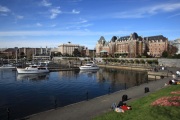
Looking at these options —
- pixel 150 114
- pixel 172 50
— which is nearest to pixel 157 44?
pixel 172 50

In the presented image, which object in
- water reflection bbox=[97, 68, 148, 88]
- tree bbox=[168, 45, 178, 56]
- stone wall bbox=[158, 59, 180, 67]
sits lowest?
water reflection bbox=[97, 68, 148, 88]

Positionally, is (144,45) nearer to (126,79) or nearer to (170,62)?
(170,62)

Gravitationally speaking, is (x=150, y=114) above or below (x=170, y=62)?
below

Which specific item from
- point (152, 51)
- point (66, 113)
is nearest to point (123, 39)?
point (152, 51)

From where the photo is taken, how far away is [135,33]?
569ft

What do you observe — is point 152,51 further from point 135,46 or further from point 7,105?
point 7,105

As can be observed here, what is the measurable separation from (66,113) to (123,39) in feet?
565

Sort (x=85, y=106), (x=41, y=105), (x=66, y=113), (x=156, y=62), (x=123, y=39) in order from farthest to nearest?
(x=123, y=39), (x=156, y=62), (x=41, y=105), (x=85, y=106), (x=66, y=113)

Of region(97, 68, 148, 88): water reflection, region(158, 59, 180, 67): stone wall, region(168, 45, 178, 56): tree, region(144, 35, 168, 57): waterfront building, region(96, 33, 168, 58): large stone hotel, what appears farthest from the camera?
region(96, 33, 168, 58): large stone hotel

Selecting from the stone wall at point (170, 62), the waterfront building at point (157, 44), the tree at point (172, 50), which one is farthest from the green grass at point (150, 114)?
the waterfront building at point (157, 44)

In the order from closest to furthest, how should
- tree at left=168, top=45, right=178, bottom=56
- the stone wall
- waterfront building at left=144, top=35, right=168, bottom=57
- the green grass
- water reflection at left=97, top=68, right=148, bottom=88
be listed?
the green grass
water reflection at left=97, top=68, right=148, bottom=88
the stone wall
tree at left=168, top=45, right=178, bottom=56
waterfront building at left=144, top=35, right=168, bottom=57

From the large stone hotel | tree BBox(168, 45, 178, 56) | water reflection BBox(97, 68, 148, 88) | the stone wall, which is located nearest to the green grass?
water reflection BBox(97, 68, 148, 88)

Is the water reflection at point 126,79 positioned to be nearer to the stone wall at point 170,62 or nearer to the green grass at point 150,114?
the stone wall at point 170,62

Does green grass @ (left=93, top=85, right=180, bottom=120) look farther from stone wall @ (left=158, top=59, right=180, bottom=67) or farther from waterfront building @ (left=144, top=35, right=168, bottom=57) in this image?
waterfront building @ (left=144, top=35, right=168, bottom=57)
